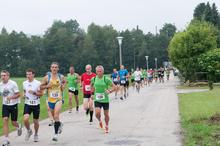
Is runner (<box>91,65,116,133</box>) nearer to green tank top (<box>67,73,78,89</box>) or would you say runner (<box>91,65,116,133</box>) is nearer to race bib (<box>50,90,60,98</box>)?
race bib (<box>50,90,60,98</box>)

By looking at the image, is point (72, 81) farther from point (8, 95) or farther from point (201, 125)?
point (8, 95)

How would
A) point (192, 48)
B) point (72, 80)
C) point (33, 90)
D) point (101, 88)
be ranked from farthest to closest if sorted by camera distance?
point (192, 48) → point (72, 80) → point (101, 88) → point (33, 90)

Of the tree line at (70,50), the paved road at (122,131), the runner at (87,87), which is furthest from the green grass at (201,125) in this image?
the tree line at (70,50)

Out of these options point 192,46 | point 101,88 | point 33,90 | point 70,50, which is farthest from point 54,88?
point 70,50

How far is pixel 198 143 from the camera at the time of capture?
10.5 metres

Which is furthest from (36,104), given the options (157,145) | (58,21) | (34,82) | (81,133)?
(58,21)

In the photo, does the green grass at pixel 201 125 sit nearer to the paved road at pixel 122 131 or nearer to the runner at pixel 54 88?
the paved road at pixel 122 131

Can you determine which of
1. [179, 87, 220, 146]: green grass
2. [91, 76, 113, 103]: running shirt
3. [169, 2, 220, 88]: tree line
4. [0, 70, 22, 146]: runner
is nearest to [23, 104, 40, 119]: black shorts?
[0, 70, 22, 146]: runner

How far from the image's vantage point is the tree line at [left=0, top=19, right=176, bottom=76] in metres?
119

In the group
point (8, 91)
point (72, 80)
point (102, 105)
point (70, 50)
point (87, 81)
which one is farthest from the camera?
point (70, 50)

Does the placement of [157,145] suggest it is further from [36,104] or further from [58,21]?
[58,21]

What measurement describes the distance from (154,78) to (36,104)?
152ft

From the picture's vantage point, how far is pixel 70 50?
121 metres

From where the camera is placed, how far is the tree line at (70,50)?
119312 mm
